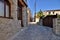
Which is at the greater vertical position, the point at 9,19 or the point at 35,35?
the point at 9,19

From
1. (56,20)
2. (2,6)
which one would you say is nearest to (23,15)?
(56,20)

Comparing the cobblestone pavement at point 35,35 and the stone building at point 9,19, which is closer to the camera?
the stone building at point 9,19

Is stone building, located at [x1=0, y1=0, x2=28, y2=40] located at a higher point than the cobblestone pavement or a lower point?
higher

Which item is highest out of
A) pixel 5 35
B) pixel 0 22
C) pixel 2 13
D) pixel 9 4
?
pixel 9 4

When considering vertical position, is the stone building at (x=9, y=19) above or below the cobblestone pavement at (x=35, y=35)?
above

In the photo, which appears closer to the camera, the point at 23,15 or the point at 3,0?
the point at 3,0

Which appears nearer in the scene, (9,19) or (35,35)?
(9,19)

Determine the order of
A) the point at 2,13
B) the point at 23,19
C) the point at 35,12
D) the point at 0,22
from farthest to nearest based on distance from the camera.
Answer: the point at 35,12 < the point at 23,19 < the point at 2,13 < the point at 0,22

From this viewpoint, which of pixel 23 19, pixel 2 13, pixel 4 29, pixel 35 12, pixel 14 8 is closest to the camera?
pixel 4 29

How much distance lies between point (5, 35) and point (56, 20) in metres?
4.66

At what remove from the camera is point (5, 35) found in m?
7.35

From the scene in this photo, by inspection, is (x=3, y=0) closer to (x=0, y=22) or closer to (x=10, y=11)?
(x=10, y=11)

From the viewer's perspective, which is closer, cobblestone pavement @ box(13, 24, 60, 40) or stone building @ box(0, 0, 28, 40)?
stone building @ box(0, 0, 28, 40)

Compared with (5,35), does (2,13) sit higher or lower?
higher
